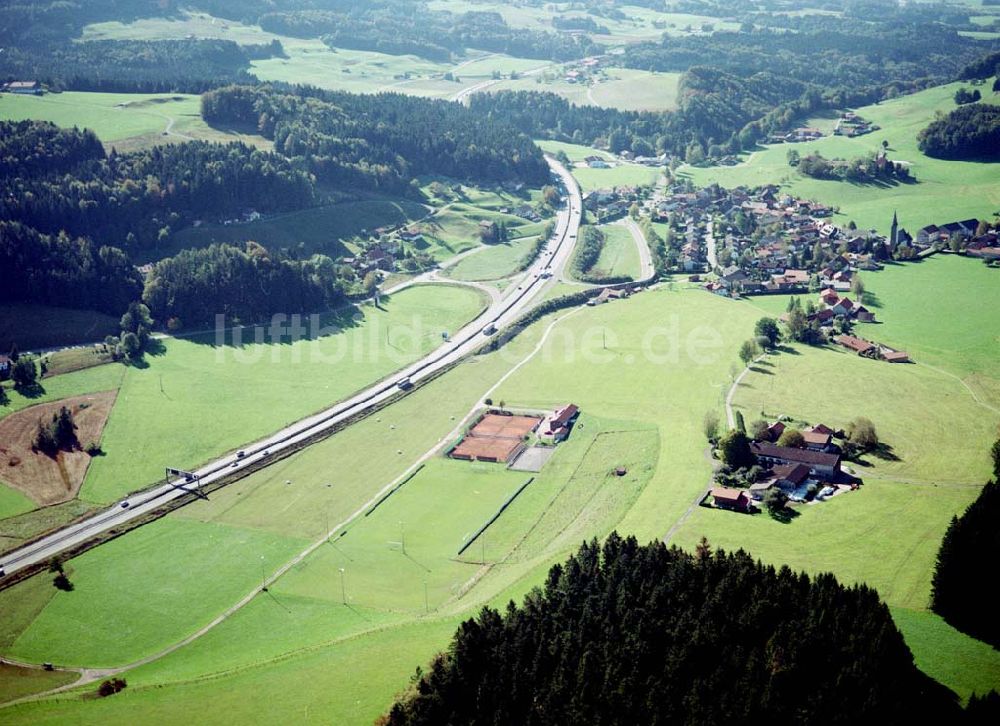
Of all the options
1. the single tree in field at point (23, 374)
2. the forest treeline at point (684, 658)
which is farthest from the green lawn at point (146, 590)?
the single tree in field at point (23, 374)

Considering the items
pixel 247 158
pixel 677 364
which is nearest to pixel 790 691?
pixel 677 364

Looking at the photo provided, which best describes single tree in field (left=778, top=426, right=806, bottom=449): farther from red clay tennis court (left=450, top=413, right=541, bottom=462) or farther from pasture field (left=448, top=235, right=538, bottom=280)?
pasture field (left=448, top=235, right=538, bottom=280)

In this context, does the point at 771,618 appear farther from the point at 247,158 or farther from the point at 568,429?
the point at 247,158

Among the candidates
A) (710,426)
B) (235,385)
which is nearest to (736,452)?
(710,426)

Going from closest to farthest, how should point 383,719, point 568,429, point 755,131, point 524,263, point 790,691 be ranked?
point 790,691, point 383,719, point 568,429, point 524,263, point 755,131

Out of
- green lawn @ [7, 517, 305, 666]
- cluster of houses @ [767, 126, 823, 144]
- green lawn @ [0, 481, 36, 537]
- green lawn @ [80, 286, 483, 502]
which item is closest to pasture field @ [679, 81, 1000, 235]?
cluster of houses @ [767, 126, 823, 144]

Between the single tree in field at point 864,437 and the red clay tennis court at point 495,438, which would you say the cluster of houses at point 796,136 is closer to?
the red clay tennis court at point 495,438

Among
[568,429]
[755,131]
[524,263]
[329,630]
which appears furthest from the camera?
[755,131]
